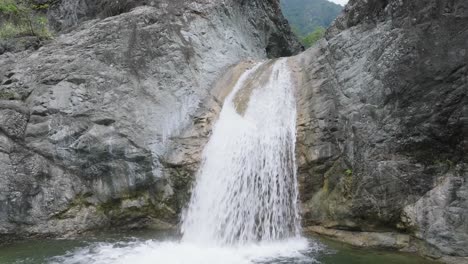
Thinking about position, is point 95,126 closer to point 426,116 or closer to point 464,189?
point 426,116

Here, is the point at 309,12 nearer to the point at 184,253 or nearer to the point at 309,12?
the point at 309,12

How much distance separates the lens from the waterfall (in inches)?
374

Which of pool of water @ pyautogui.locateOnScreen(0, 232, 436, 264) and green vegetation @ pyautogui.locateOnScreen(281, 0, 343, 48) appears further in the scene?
green vegetation @ pyautogui.locateOnScreen(281, 0, 343, 48)

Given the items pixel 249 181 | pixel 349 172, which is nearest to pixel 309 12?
pixel 249 181

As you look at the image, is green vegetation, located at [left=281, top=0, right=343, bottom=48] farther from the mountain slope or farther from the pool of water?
Answer: the pool of water

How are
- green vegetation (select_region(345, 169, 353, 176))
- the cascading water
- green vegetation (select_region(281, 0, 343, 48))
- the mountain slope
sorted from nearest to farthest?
the cascading water → green vegetation (select_region(345, 169, 353, 176)) → green vegetation (select_region(281, 0, 343, 48)) → the mountain slope

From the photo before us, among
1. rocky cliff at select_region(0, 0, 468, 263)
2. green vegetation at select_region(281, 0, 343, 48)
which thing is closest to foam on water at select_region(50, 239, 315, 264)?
rocky cliff at select_region(0, 0, 468, 263)

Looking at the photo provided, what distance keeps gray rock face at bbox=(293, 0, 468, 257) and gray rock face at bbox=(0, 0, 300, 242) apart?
3.48 metres

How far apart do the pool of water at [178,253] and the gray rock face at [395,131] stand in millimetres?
726

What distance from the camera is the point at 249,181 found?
9.99m

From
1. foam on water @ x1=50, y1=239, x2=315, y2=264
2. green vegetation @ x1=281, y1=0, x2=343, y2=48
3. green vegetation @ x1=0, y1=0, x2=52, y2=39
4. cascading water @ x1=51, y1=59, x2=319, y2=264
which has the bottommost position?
foam on water @ x1=50, y1=239, x2=315, y2=264

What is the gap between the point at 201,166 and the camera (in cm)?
1071

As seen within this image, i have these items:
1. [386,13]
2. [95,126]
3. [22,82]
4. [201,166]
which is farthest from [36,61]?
[386,13]

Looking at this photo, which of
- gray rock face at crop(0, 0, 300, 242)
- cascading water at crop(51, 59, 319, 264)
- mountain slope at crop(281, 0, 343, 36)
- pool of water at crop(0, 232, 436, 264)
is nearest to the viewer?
pool of water at crop(0, 232, 436, 264)
